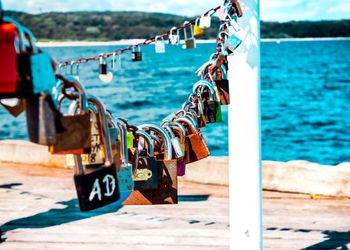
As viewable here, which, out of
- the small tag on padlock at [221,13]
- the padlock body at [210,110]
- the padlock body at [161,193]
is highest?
the small tag on padlock at [221,13]

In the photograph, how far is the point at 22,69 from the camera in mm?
1840

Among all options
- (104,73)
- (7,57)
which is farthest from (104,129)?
(104,73)

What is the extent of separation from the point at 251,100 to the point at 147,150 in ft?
2.44

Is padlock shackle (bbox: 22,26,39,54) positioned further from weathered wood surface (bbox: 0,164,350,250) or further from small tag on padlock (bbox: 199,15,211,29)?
weathered wood surface (bbox: 0,164,350,250)

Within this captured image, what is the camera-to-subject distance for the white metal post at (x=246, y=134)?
3580 millimetres

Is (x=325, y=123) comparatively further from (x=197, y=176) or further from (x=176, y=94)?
(x=197, y=176)

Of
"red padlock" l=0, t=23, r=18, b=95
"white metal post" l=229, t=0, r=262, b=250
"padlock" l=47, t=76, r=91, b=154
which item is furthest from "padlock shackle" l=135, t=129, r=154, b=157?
"red padlock" l=0, t=23, r=18, b=95

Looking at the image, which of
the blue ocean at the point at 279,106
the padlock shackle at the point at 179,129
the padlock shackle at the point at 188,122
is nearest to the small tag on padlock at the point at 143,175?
the padlock shackle at the point at 179,129

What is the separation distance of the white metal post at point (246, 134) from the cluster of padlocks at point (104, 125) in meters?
0.07

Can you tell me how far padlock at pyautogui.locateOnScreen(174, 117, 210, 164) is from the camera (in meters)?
3.49

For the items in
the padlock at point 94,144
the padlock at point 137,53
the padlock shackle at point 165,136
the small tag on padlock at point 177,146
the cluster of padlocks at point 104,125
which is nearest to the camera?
the cluster of padlocks at point 104,125

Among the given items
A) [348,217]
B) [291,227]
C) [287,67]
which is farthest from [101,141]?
[287,67]

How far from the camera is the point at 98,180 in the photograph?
224 centimetres

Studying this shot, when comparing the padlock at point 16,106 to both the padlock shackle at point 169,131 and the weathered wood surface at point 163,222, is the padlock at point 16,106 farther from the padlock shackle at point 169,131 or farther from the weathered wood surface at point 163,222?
the weathered wood surface at point 163,222
